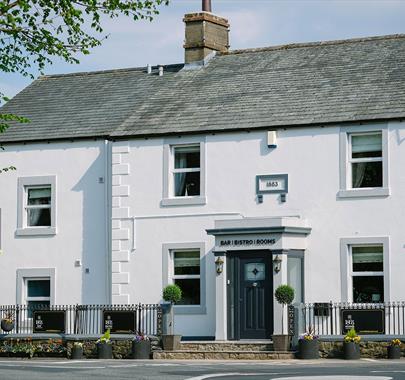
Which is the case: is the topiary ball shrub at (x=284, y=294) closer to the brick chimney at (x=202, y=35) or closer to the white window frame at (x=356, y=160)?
the white window frame at (x=356, y=160)

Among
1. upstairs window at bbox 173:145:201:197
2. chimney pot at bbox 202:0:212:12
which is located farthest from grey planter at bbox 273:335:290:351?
chimney pot at bbox 202:0:212:12

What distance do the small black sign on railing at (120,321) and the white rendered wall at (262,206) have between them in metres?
1.58

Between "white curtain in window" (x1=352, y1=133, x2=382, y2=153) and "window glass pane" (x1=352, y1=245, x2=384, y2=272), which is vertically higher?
"white curtain in window" (x1=352, y1=133, x2=382, y2=153)

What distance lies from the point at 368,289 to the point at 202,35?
11.3m

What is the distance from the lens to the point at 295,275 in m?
32.5

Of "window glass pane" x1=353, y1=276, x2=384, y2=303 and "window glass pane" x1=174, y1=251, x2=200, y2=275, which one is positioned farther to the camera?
"window glass pane" x1=174, y1=251, x2=200, y2=275

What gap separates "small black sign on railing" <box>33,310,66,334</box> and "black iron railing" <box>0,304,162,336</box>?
12 cm

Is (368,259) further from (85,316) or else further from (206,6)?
(206,6)

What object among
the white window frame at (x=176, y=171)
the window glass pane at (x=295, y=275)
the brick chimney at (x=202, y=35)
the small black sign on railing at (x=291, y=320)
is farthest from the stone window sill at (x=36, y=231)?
the small black sign on railing at (x=291, y=320)

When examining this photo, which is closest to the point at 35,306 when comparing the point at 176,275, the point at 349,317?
the point at 176,275

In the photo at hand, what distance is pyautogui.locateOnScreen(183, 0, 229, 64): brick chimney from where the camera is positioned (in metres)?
38.8

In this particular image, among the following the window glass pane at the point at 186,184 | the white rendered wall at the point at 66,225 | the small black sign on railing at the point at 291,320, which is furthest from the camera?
the white rendered wall at the point at 66,225

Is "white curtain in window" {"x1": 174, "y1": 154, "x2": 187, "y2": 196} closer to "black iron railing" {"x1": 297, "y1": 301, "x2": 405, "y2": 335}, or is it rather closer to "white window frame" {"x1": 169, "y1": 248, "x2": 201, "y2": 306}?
"white window frame" {"x1": 169, "y1": 248, "x2": 201, "y2": 306}

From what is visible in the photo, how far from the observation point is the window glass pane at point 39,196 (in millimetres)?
36844
